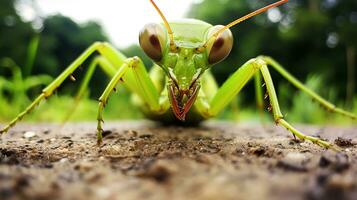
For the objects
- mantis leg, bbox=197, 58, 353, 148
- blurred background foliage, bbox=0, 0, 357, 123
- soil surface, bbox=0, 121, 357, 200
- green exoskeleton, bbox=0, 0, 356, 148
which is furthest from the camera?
blurred background foliage, bbox=0, 0, 357, 123

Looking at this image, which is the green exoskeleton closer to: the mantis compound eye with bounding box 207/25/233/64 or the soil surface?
the mantis compound eye with bounding box 207/25/233/64

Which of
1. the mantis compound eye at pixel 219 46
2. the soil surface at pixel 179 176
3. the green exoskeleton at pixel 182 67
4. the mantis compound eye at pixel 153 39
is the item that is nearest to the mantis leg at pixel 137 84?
the green exoskeleton at pixel 182 67

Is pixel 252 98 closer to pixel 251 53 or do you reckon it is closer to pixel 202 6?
pixel 251 53

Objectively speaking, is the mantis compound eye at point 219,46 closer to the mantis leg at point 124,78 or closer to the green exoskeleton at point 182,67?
the green exoskeleton at point 182,67

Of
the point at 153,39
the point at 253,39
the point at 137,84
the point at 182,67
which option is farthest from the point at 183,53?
the point at 253,39

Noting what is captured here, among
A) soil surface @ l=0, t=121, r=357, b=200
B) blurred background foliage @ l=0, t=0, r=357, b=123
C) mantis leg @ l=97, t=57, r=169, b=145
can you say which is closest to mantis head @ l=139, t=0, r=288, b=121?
mantis leg @ l=97, t=57, r=169, b=145

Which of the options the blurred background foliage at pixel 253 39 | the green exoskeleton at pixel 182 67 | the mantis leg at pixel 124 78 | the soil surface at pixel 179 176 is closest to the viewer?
the soil surface at pixel 179 176

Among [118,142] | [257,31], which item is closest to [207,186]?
[118,142]
